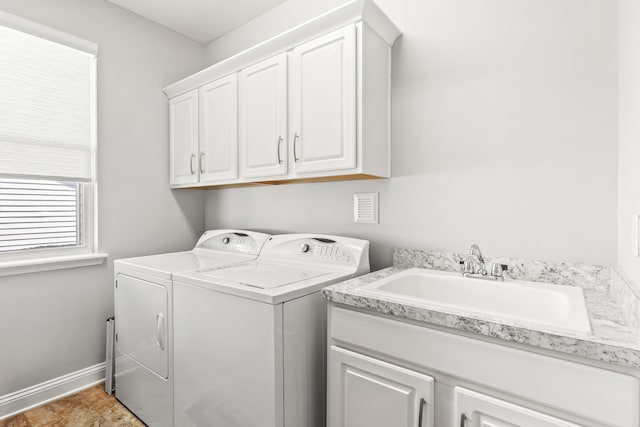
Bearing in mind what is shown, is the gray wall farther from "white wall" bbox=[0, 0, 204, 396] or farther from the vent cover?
"white wall" bbox=[0, 0, 204, 396]

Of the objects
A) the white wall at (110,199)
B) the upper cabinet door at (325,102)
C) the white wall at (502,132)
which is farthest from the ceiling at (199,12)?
the white wall at (502,132)

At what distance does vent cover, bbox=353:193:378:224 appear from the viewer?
6.27 feet

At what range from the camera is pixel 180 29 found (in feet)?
8.70

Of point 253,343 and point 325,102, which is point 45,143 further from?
point 253,343

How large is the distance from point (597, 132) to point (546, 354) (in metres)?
0.96

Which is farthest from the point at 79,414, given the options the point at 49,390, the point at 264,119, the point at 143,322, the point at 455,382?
the point at 455,382

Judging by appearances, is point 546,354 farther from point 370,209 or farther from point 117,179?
point 117,179

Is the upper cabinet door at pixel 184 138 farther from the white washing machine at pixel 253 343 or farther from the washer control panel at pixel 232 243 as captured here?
the white washing machine at pixel 253 343

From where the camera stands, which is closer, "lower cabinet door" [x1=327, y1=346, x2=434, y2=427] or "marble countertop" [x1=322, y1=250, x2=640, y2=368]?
"marble countertop" [x1=322, y1=250, x2=640, y2=368]

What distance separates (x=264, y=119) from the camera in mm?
1989

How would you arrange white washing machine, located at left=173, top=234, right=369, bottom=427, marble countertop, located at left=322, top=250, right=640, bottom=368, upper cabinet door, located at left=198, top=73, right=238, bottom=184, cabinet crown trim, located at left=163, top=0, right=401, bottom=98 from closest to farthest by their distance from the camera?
marble countertop, located at left=322, top=250, right=640, bottom=368 → white washing machine, located at left=173, top=234, right=369, bottom=427 → cabinet crown trim, located at left=163, top=0, right=401, bottom=98 → upper cabinet door, located at left=198, top=73, right=238, bottom=184

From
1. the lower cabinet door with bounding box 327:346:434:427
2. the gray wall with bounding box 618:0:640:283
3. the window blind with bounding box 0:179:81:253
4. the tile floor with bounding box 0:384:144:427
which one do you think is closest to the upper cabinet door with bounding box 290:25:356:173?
the lower cabinet door with bounding box 327:346:434:427

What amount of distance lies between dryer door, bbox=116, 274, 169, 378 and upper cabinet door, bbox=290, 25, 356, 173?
3.45 feet

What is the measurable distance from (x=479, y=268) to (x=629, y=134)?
2.32ft
